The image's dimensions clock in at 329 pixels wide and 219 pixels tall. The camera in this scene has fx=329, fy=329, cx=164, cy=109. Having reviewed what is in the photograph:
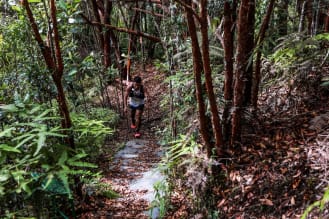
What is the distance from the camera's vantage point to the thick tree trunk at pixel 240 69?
2.88 meters

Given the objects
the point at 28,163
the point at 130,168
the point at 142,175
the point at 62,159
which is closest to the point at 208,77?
the point at 62,159

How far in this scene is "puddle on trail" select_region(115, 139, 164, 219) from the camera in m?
4.43

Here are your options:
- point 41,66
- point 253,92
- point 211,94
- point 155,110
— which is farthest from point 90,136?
point 155,110

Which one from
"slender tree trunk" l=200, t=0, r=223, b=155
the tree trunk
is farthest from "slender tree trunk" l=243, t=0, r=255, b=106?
"slender tree trunk" l=200, t=0, r=223, b=155

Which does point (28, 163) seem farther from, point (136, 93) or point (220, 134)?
point (136, 93)

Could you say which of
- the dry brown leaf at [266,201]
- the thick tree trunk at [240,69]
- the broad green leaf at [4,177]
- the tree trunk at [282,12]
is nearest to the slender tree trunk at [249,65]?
the thick tree trunk at [240,69]

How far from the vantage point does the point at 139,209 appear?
4.09 metres

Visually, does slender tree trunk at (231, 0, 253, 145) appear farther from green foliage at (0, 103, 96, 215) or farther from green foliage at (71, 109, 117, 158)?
green foliage at (0, 103, 96, 215)

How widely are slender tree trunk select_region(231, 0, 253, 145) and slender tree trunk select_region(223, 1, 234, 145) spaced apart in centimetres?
9

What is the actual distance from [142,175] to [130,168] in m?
0.48

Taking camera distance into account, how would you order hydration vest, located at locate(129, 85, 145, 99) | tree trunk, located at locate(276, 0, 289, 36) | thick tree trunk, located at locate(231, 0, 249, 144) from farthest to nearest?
hydration vest, located at locate(129, 85, 145, 99)
tree trunk, located at locate(276, 0, 289, 36)
thick tree trunk, located at locate(231, 0, 249, 144)

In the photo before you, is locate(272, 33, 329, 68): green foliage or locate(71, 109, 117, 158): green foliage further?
locate(272, 33, 329, 68): green foliage

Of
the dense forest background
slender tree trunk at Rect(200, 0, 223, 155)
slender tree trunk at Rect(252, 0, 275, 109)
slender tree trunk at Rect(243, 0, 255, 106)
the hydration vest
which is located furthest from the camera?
the hydration vest

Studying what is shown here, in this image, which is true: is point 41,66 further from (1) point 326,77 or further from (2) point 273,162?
(1) point 326,77
